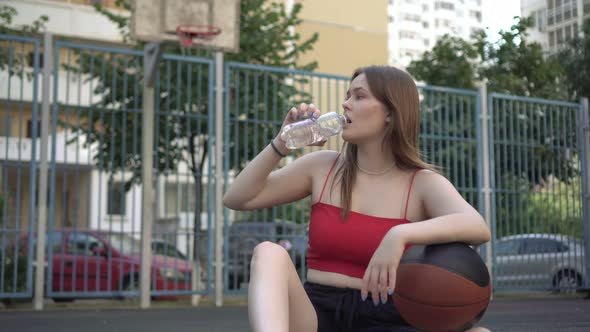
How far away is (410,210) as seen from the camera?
9.21ft

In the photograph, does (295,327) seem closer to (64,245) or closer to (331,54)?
(64,245)

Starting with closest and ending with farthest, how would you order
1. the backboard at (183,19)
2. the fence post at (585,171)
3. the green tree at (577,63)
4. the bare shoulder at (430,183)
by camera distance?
the bare shoulder at (430,183), the backboard at (183,19), the fence post at (585,171), the green tree at (577,63)

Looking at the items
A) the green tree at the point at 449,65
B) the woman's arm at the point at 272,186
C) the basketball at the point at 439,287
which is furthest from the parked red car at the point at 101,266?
the green tree at the point at 449,65

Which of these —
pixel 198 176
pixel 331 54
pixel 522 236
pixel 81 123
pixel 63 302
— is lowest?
pixel 63 302

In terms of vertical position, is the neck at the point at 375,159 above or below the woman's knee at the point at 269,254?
above

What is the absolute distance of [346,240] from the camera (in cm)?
268

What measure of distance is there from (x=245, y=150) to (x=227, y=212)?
73 centimetres

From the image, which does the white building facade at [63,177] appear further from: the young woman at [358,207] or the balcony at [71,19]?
the balcony at [71,19]

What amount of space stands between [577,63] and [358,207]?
13.8 metres

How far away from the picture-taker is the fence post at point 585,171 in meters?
10.9

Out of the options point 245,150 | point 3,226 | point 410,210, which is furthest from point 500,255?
point 410,210

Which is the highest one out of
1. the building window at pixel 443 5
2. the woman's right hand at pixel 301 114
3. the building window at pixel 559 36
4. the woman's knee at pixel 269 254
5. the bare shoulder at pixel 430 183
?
the building window at pixel 443 5

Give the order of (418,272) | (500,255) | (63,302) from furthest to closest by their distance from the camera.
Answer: (500,255) < (63,302) < (418,272)

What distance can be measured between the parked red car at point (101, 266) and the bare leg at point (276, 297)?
5.66 meters
